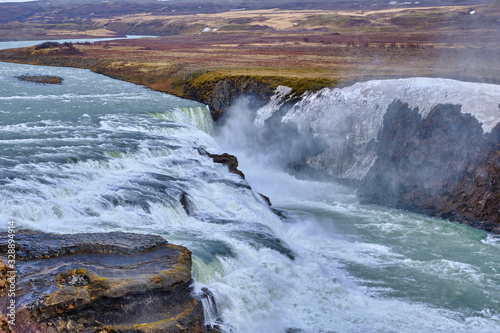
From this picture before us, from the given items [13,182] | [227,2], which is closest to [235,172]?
[13,182]

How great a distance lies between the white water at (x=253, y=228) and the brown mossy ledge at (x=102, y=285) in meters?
1.42

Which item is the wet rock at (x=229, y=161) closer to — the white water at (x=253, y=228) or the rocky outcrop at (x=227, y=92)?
the white water at (x=253, y=228)

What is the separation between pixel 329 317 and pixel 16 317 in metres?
8.84

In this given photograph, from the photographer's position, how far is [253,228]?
20.3m

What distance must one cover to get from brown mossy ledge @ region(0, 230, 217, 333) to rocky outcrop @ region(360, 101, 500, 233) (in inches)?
630

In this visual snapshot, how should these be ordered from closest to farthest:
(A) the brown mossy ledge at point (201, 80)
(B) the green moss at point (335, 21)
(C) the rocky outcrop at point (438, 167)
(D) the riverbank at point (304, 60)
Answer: (C) the rocky outcrop at point (438, 167), (A) the brown mossy ledge at point (201, 80), (D) the riverbank at point (304, 60), (B) the green moss at point (335, 21)

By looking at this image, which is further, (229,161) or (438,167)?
(229,161)

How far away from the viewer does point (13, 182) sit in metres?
18.9

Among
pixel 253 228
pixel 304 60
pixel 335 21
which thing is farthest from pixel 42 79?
pixel 335 21

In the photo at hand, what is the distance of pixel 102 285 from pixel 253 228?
8.81 m

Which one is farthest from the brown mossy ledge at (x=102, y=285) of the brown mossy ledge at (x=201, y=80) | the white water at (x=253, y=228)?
the brown mossy ledge at (x=201, y=80)

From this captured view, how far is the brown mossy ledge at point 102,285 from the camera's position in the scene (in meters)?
11.4

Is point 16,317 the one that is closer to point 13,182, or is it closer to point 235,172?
A: point 13,182

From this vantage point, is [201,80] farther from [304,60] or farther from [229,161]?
[229,161]
